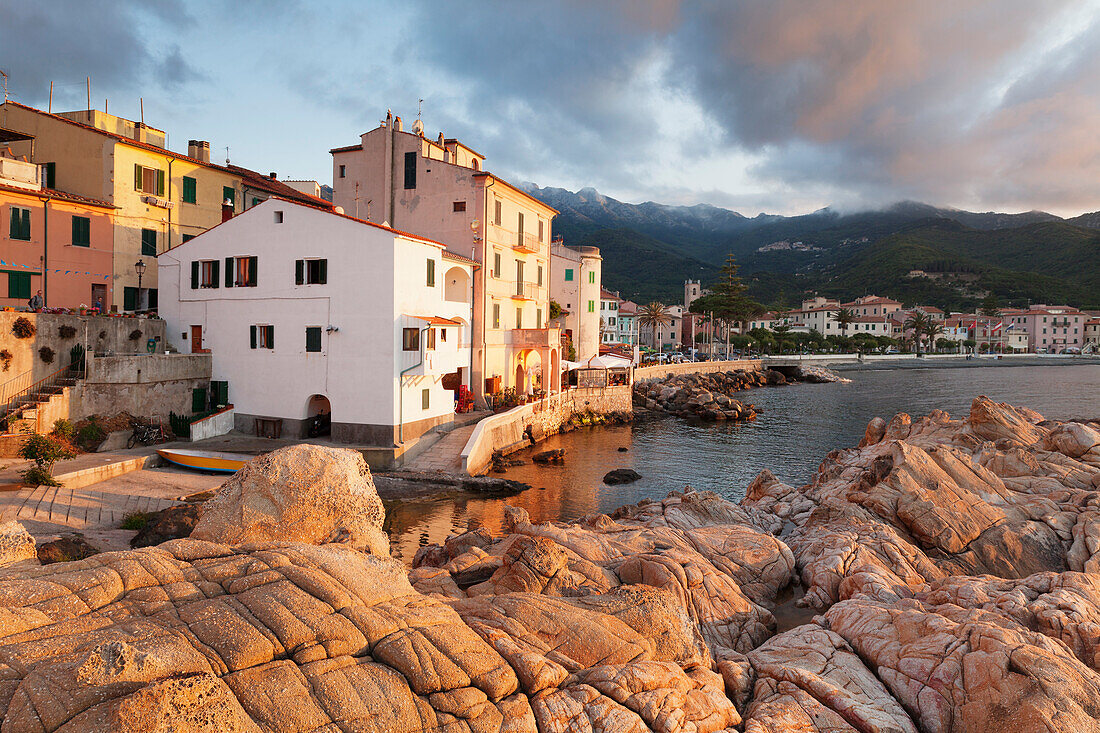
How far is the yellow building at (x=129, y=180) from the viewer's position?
36.0m

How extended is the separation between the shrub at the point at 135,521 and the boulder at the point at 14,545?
429 inches

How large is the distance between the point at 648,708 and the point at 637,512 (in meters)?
16.4

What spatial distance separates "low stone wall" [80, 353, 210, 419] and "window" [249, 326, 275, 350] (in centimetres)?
299

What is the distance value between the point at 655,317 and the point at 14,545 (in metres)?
111

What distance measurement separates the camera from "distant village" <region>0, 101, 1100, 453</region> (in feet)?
103

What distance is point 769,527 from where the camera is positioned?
71.1 feet

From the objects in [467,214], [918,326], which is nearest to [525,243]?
[467,214]

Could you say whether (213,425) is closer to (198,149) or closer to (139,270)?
(139,270)

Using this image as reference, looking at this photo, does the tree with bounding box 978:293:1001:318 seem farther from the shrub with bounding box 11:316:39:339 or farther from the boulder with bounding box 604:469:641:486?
the shrub with bounding box 11:316:39:339

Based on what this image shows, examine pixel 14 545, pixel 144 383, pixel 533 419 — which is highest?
pixel 144 383

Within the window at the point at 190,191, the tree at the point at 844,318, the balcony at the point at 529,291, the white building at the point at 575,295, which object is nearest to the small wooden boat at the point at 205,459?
the window at the point at 190,191

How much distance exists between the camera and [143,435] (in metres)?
30.7

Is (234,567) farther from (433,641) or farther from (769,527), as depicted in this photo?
(769,527)

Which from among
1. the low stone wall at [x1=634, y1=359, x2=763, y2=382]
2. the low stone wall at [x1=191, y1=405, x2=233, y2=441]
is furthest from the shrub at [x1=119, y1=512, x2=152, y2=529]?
the low stone wall at [x1=634, y1=359, x2=763, y2=382]
